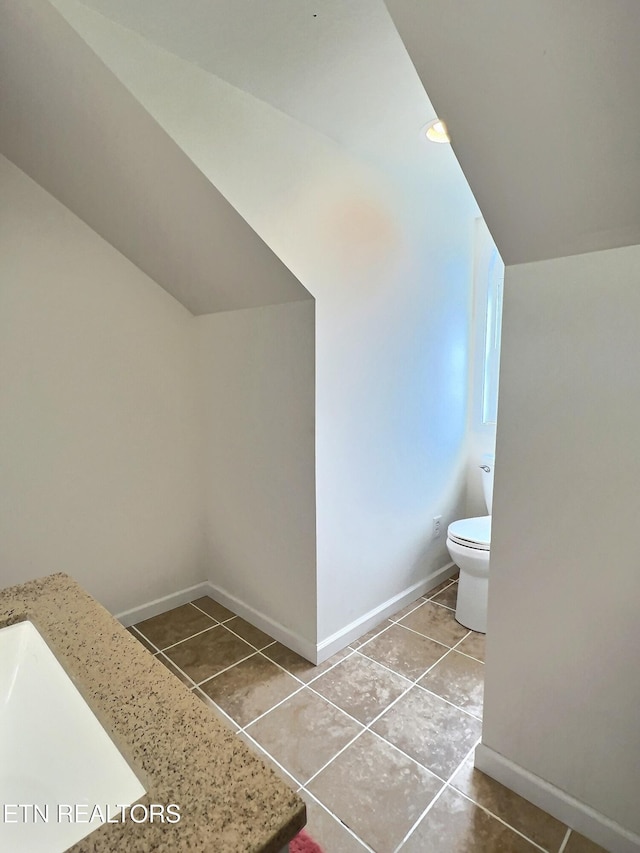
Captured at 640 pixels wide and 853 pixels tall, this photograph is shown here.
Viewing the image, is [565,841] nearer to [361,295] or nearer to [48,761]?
[48,761]

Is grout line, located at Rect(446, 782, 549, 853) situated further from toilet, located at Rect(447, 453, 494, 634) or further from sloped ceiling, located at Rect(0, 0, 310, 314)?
sloped ceiling, located at Rect(0, 0, 310, 314)

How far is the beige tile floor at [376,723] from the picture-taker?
4.23 ft

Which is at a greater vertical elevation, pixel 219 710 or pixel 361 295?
pixel 361 295

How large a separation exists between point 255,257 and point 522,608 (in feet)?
5.03

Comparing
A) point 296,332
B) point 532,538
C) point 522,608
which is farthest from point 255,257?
point 522,608

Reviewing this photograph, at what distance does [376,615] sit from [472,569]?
21.5 inches

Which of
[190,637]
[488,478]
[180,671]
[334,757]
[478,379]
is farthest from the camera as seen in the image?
[478,379]

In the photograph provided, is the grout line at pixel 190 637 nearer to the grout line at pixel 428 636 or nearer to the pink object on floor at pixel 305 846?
the grout line at pixel 428 636

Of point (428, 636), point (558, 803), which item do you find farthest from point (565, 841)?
point (428, 636)

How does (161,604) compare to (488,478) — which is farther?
(488,478)

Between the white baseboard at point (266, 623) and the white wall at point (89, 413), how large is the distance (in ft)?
0.74

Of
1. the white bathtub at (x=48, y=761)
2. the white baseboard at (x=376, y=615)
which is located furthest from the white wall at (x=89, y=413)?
the white bathtub at (x=48, y=761)

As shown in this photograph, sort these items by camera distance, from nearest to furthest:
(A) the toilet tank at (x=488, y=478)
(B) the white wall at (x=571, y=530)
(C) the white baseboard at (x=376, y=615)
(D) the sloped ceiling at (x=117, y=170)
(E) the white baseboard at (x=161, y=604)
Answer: (B) the white wall at (x=571, y=530) < (D) the sloped ceiling at (x=117, y=170) < (C) the white baseboard at (x=376, y=615) < (E) the white baseboard at (x=161, y=604) < (A) the toilet tank at (x=488, y=478)

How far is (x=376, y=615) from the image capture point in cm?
231
